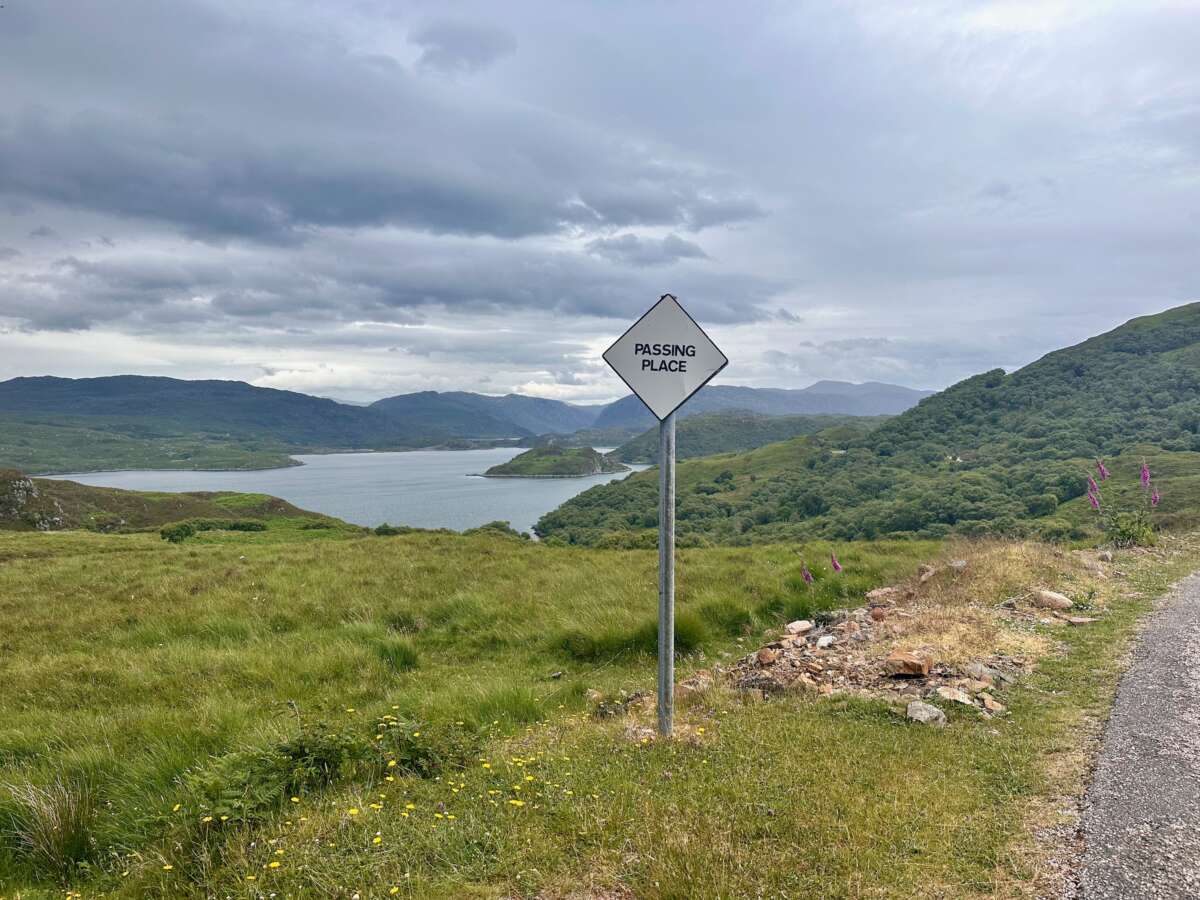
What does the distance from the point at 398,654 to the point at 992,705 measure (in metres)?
8.41

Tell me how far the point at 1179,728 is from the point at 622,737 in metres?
5.27

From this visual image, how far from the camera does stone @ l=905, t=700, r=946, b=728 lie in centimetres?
636

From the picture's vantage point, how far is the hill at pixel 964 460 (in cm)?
6700

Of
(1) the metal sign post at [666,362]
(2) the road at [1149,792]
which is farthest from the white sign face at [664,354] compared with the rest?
(2) the road at [1149,792]

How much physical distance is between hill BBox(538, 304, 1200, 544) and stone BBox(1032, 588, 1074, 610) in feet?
77.8

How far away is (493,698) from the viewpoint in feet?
24.2

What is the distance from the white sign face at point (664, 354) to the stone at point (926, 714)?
13.7 feet

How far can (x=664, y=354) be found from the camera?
584cm

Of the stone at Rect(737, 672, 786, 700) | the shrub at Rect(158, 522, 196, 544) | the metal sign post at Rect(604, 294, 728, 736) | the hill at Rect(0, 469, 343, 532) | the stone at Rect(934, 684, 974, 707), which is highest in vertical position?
the metal sign post at Rect(604, 294, 728, 736)

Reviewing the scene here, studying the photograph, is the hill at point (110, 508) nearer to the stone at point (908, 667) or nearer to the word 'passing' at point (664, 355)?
the stone at point (908, 667)

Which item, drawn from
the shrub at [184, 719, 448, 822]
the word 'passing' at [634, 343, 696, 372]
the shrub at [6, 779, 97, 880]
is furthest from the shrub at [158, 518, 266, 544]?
the word 'passing' at [634, 343, 696, 372]

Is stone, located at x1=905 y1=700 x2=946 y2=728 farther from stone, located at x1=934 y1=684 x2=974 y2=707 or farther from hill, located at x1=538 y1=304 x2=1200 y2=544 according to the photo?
hill, located at x1=538 y1=304 x2=1200 y2=544

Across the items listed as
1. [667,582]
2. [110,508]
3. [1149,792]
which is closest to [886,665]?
[1149,792]

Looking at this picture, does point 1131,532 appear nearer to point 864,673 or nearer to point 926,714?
point 864,673
